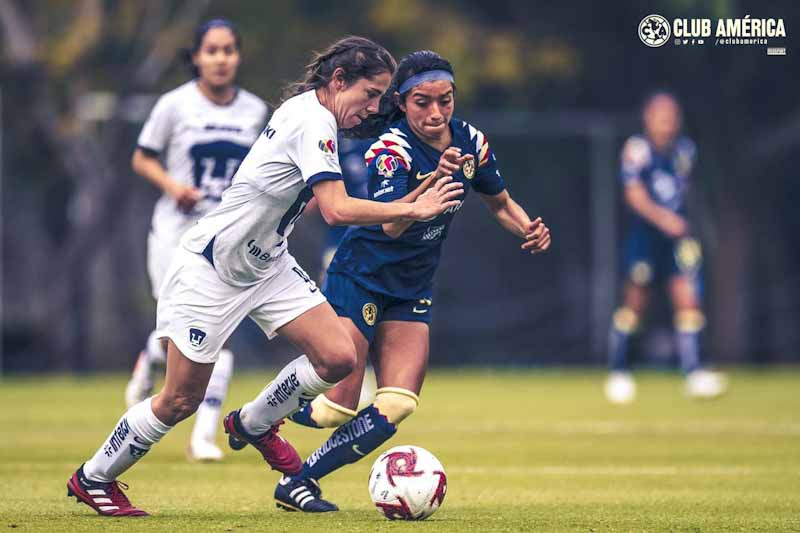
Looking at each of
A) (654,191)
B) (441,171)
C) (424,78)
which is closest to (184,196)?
(424,78)

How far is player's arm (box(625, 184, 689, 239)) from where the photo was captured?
14.2 m

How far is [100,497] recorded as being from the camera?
6.60 m

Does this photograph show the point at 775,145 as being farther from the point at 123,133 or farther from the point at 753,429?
the point at 753,429

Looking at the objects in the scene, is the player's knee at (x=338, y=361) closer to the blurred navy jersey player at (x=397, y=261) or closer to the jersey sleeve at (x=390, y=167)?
the blurred navy jersey player at (x=397, y=261)

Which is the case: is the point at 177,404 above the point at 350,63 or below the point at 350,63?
below

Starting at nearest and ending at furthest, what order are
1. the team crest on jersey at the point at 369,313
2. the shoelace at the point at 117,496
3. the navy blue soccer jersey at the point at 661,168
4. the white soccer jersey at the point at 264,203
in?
the white soccer jersey at the point at 264,203 → the shoelace at the point at 117,496 → the team crest on jersey at the point at 369,313 → the navy blue soccer jersey at the point at 661,168

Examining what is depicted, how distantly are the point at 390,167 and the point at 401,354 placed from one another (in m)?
0.87

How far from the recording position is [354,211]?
20.3ft

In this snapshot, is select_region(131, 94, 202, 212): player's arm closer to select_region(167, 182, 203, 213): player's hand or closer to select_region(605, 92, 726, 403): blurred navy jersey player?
select_region(167, 182, 203, 213): player's hand

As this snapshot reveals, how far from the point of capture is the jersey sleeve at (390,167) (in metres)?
6.75

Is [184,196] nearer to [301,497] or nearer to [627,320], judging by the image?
[301,497]

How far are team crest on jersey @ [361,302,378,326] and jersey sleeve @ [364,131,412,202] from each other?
513 mm

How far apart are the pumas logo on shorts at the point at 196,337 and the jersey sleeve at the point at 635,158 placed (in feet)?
27.8

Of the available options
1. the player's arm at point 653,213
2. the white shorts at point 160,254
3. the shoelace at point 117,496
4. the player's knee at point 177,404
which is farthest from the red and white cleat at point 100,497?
the player's arm at point 653,213
